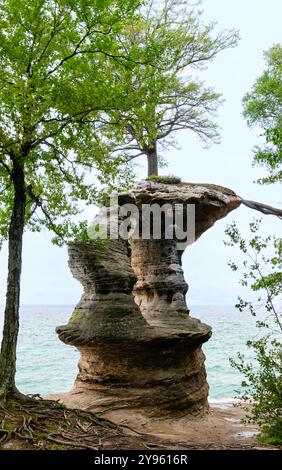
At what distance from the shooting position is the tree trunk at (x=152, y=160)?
1758 cm

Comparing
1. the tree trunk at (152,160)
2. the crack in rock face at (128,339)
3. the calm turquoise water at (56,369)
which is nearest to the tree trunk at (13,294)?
the crack in rock face at (128,339)

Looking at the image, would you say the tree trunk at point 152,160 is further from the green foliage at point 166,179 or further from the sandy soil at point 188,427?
the sandy soil at point 188,427

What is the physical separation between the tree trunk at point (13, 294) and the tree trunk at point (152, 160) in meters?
8.20

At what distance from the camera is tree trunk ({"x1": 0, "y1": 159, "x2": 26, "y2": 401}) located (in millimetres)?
9297

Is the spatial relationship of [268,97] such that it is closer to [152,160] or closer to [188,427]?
[152,160]

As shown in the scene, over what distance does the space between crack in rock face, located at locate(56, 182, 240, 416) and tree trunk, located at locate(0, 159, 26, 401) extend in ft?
7.82

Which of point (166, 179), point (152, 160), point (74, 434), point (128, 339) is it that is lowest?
point (74, 434)

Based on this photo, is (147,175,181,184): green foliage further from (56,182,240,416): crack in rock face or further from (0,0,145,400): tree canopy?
(0,0,145,400): tree canopy

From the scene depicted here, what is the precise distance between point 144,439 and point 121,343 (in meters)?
3.46

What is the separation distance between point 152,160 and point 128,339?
7.82 m

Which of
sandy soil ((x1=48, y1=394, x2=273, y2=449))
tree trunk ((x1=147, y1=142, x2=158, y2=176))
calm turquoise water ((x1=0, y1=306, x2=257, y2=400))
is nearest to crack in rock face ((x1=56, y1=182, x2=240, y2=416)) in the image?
sandy soil ((x1=48, y1=394, x2=273, y2=449))

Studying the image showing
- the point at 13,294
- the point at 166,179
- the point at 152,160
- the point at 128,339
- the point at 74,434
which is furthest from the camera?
the point at 152,160

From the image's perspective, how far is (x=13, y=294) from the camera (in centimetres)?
960

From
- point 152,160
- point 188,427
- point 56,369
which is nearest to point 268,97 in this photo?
point 152,160
